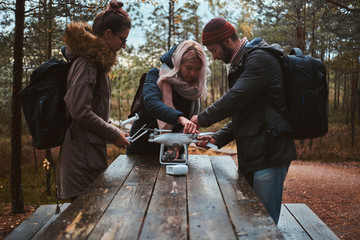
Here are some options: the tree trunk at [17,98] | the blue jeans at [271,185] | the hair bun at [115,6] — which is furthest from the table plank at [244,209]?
the tree trunk at [17,98]

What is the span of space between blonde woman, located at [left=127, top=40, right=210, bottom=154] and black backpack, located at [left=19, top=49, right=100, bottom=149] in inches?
27.6

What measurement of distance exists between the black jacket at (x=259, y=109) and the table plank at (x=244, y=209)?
0.18 m

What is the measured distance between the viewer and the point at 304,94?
218 centimetres

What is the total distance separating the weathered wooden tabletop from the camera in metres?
1.37

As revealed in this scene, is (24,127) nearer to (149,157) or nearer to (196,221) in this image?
(149,157)

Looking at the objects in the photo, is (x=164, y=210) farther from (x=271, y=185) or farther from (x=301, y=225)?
(x=301, y=225)

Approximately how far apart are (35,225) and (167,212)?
2209mm

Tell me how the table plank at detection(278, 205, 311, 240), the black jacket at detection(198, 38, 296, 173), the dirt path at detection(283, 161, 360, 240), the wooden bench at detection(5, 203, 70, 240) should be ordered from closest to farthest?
1. the black jacket at detection(198, 38, 296, 173)
2. the table plank at detection(278, 205, 311, 240)
3. the wooden bench at detection(5, 203, 70, 240)
4. the dirt path at detection(283, 161, 360, 240)

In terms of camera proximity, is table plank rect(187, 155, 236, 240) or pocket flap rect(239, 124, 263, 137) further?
pocket flap rect(239, 124, 263, 137)

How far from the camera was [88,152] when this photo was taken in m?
2.35

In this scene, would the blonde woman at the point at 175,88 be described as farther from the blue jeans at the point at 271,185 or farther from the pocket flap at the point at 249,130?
the blue jeans at the point at 271,185

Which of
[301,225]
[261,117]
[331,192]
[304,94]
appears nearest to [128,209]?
[261,117]

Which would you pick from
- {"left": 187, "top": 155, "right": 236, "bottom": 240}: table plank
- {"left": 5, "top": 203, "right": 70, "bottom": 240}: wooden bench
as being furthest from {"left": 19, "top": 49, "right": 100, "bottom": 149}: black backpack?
{"left": 5, "top": 203, "right": 70, "bottom": 240}: wooden bench

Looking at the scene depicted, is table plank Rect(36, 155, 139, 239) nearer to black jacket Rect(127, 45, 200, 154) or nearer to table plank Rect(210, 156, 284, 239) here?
black jacket Rect(127, 45, 200, 154)
